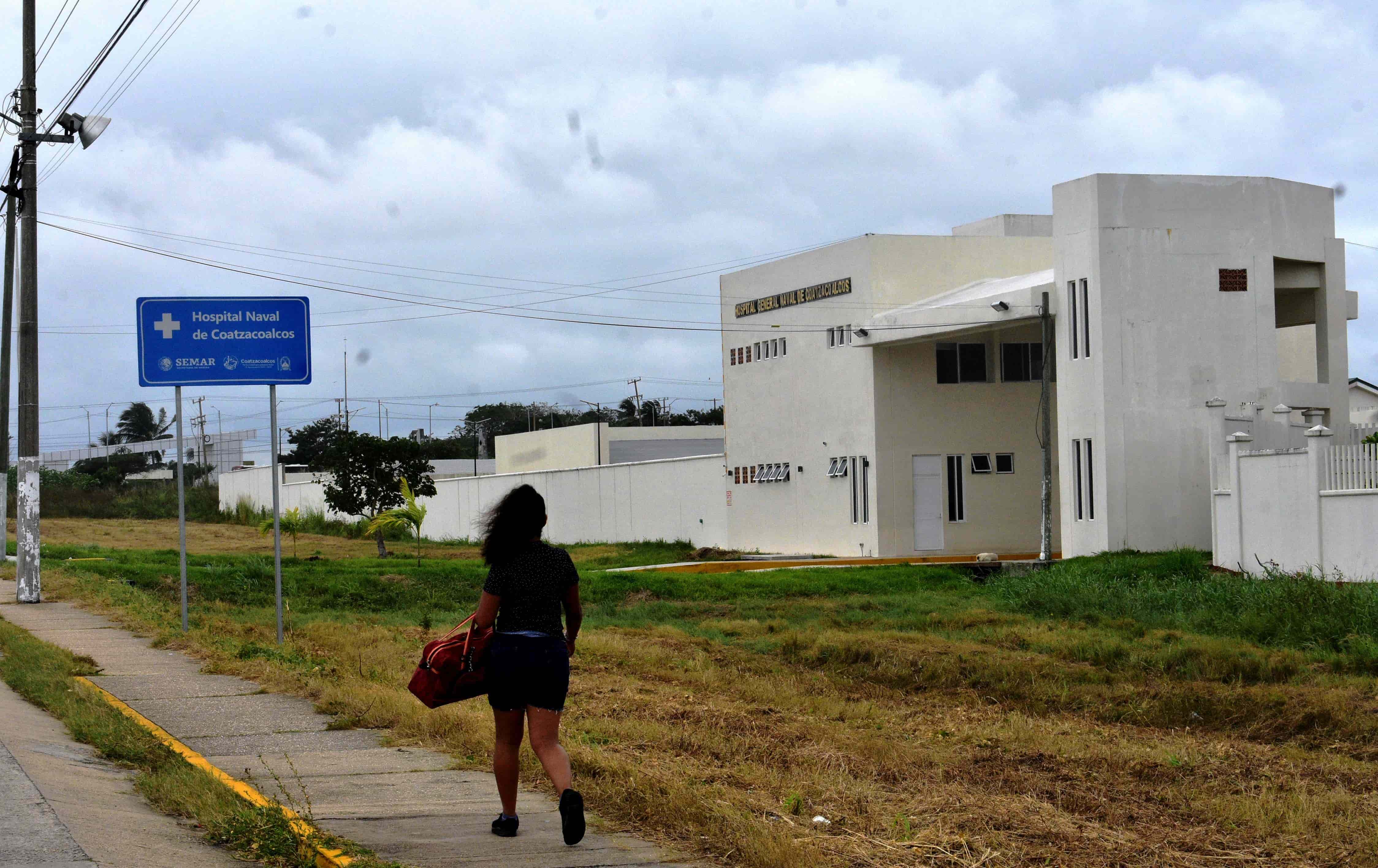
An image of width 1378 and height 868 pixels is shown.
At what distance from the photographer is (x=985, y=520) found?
35.7m

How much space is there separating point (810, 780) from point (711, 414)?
10464cm

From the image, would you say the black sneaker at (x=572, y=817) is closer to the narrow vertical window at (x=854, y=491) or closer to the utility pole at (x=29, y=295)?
the utility pole at (x=29, y=295)

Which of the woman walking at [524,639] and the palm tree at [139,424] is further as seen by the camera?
the palm tree at [139,424]

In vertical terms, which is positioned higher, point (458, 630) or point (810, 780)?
point (458, 630)

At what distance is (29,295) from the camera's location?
878 inches

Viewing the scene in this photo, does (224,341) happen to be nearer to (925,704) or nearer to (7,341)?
(925,704)

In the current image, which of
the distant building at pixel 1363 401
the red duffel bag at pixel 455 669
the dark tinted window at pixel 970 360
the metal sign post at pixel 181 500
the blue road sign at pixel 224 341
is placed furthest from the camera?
the distant building at pixel 1363 401

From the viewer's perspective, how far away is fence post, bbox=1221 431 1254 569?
2519 cm

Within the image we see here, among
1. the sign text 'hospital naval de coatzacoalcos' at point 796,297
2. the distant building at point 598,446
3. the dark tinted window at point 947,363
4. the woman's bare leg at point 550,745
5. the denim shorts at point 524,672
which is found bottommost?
the woman's bare leg at point 550,745

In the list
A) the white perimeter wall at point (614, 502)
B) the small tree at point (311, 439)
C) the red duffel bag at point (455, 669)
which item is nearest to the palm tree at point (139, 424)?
the small tree at point (311, 439)

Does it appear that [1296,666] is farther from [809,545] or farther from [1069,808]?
[809,545]

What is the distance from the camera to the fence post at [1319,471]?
2288 centimetres

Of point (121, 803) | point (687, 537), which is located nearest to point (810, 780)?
point (121, 803)

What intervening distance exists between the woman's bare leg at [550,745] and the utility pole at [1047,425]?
23931mm
